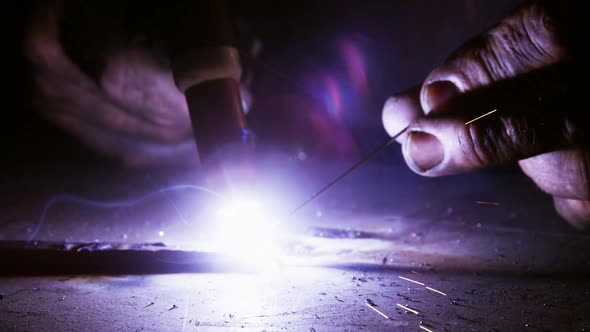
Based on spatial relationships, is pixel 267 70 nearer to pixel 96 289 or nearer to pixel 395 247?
pixel 395 247

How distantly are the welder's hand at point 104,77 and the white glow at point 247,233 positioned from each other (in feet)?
3.91

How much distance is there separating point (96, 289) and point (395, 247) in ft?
5.38

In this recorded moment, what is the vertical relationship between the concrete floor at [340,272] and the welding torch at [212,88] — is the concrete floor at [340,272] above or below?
below

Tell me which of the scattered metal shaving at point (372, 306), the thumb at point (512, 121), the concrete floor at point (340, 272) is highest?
the thumb at point (512, 121)

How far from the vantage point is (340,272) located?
206cm

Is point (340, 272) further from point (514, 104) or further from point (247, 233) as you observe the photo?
point (514, 104)

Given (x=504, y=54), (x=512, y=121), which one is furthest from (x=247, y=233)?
(x=504, y=54)

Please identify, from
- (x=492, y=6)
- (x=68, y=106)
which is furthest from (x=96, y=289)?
(x=492, y=6)

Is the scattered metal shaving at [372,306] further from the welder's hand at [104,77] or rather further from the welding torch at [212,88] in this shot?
the welder's hand at [104,77]

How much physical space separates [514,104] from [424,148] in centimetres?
48

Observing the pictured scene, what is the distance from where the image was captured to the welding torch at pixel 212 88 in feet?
7.92

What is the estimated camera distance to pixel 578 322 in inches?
55.1

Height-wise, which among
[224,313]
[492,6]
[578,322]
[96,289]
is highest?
[492,6]

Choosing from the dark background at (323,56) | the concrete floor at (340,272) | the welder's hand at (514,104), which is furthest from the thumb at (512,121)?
the dark background at (323,56)
